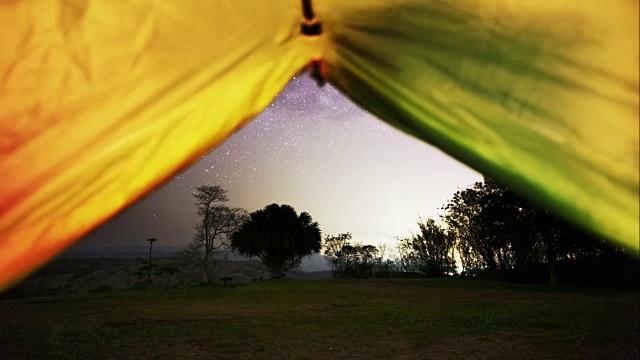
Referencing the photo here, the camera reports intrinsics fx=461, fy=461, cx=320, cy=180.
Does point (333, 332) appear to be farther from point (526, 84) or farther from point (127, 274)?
point (127, 274)

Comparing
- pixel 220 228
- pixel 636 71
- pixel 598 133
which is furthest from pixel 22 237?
pixel 220 228

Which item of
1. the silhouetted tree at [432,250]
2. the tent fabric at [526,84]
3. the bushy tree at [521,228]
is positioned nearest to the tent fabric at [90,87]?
the tent fabric at [526,84]

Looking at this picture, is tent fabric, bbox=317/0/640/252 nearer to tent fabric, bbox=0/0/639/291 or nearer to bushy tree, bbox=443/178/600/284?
tent fabric, bbox=0/0/639/291

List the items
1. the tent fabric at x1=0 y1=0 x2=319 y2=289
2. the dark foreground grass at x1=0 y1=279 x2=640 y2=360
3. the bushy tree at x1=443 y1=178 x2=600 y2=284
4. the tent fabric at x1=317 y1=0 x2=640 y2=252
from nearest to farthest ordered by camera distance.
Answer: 1. the tent fabric at x1=317 y1=0 x2=640 y2=252
2. the tent fabric at x1=0 y1=0 x2=319 y2=289
3. the dark foreground grass at x1=0 y1=279 x2=640 y2=360
4. the bushy tree at x1=443 y1=178 x2=600 y2=284

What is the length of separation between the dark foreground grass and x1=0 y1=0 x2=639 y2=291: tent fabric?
4.19 meters

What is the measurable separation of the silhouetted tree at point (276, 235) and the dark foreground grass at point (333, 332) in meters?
23.7

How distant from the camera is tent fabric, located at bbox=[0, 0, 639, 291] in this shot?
50.3 inches

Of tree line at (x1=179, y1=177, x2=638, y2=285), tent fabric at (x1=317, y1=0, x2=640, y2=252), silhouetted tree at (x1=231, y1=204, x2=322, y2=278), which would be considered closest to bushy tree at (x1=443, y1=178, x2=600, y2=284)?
tree line at (x1=179, y1=177, x2=638, y2=285)

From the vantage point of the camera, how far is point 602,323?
7.58 meters

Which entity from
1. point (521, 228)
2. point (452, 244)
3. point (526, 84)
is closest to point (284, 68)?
point (526, 84)

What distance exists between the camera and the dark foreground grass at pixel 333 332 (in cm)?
543

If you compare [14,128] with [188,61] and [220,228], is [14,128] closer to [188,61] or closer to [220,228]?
[188,61]

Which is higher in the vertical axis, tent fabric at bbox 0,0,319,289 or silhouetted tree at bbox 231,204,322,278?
silhouetted tree at bbox 231,204,322,278

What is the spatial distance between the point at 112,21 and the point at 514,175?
132 cm
